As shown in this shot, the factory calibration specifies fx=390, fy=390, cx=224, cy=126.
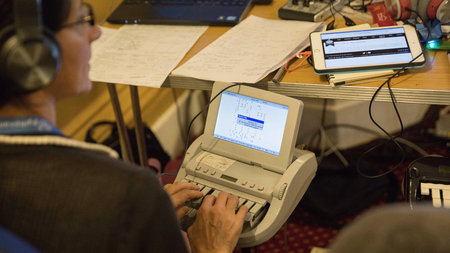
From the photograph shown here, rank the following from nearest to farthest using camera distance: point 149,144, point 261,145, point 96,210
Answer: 1. point 96,210
2. point 261,145
3. point 149,144

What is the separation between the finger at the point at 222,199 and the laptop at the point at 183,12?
60cm

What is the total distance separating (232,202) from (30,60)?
0.51 metres

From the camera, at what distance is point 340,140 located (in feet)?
Answer: 6.23

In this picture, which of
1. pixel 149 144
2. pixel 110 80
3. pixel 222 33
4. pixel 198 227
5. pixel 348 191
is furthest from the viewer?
pixel 149 144

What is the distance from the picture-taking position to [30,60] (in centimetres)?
51

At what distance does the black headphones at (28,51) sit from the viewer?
473 mm

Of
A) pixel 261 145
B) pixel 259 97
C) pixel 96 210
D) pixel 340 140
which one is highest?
pixel 96 210

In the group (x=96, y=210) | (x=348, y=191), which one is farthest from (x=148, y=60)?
(x=348, y=191)

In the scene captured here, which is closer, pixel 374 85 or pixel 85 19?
pixel 85 19

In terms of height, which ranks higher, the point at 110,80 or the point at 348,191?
the point at 110,80

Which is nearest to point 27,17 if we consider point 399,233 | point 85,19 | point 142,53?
point 85,19

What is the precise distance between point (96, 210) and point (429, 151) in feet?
5.66

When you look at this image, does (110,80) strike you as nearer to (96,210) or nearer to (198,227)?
(198,227)

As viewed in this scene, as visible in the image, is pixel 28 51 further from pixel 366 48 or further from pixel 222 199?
pixel 366 48
